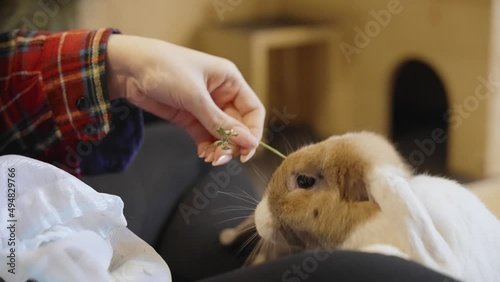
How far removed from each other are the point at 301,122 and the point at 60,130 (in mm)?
1944

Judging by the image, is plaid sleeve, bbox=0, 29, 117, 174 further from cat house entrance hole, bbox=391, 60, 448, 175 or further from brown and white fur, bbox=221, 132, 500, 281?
cat house entrance hole, bbox=391, 60, 448, 175

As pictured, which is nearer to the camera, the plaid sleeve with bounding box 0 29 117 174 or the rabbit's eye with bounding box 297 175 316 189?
the rabbit's eye with bounding box 297 175 316 189

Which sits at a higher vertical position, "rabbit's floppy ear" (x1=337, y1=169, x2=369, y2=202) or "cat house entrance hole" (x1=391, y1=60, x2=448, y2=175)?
"rabbit's floppy ear" (x1=337, y1=169, x2=369, y2=202)

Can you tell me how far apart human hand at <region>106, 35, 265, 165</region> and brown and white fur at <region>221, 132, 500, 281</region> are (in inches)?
4.0

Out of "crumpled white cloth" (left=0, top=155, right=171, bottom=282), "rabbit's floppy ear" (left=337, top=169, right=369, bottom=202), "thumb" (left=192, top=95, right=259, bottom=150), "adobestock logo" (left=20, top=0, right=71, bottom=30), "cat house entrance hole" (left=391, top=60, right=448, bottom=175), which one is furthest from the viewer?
"cat house entrance hole" (left=391, top=60, right=448, bottom=175)

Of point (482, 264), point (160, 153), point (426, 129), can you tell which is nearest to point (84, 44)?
point (160, 153)

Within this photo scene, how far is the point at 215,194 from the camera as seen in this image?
1068 millimetres

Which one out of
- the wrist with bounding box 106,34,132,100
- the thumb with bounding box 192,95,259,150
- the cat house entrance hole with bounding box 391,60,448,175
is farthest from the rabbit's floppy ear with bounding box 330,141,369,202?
the cat house entrance hole with bounding box 391,60,448,175

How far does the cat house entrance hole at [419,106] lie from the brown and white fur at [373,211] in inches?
66.1

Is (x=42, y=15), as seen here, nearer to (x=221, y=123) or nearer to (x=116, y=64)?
(x=116, y=64)

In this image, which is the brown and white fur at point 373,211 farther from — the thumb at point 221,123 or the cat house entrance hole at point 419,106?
the cat house entrance hole at point 419,106

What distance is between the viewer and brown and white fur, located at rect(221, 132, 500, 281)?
641 millimetres

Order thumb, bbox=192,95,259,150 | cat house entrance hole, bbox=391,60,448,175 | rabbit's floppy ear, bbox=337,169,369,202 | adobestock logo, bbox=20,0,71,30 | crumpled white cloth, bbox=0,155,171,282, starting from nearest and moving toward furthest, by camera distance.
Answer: crumpled white cloth, bbox=0,155,171,282 → rabbit's floppy ear, bbox=337,169,369,202 → thumb, bbox=192,95,259,150 → adobestock logo, bbox=20,0,71,30 → cat house entrance hole, bbox=391,60,448,175

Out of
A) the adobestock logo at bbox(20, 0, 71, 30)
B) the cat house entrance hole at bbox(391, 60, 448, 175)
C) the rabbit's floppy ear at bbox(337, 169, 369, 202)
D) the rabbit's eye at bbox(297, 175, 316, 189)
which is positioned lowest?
the cat house entrance hole at bbox(391, 60, 448, 175)
